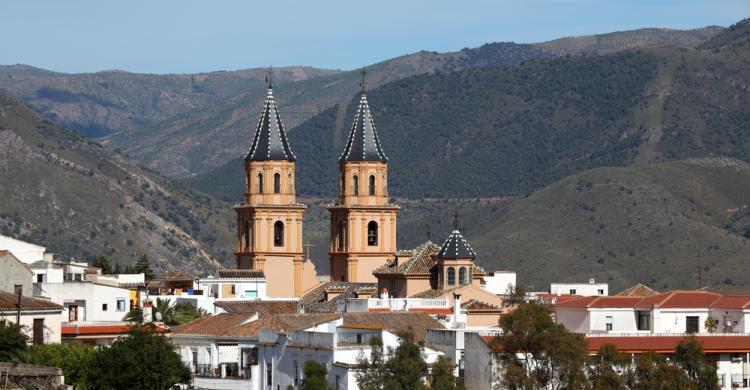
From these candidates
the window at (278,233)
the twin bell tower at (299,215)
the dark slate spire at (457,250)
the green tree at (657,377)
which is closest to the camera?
the green tree at (657,377)

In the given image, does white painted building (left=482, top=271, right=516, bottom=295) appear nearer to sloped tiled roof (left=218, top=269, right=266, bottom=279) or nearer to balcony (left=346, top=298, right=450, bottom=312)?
sloped tiled roof (left=218, top=269, right=266, bottom=279)

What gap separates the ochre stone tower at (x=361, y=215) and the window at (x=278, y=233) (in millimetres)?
3107

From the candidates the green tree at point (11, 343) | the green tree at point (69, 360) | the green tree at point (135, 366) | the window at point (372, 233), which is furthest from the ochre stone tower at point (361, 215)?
the green tree at point (11, 343)

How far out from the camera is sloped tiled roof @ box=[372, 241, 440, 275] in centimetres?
10631

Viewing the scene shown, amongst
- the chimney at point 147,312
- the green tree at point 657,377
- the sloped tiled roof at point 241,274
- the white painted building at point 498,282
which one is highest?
the sloped tiled roof at point 241,274

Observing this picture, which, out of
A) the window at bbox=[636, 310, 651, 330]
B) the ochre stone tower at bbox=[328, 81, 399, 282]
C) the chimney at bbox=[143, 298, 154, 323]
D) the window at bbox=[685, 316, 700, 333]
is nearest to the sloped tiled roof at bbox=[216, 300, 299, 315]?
the chimney at bbox=[143, 298, 154, 323]

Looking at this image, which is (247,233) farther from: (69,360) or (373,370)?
(373,370)

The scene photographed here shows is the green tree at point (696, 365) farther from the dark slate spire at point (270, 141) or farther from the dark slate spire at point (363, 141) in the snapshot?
the dark slate spire at point (270, 141)

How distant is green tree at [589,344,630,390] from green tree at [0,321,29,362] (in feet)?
58.0

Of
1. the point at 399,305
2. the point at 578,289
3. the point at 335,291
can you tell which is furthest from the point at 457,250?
the point at 578,289

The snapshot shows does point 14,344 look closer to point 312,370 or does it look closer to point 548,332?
point 312,370

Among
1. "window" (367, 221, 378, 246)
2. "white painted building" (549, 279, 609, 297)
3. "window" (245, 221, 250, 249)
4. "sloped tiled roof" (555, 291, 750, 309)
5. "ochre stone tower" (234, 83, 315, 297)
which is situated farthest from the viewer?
"white painted building" (549, 279, 609, 297)

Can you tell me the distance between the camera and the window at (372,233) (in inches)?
5172

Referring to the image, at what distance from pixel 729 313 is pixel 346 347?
1917 cm
